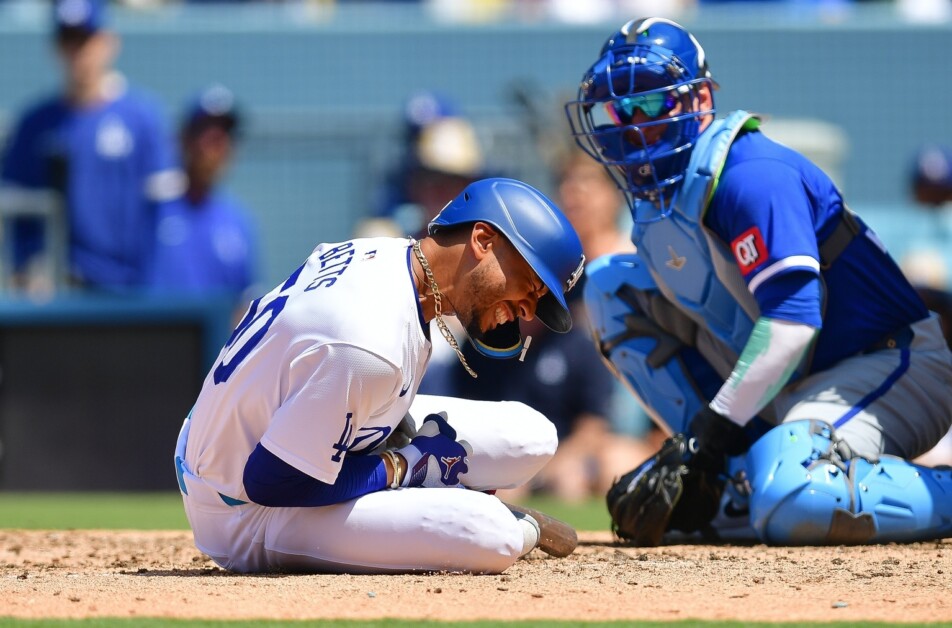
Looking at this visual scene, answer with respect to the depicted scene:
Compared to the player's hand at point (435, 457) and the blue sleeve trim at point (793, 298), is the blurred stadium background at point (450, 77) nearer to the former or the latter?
the blue sleeve trim at point (793, 298)

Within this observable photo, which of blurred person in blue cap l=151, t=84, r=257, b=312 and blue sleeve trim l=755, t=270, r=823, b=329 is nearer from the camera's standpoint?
blue sleeve trim l=755, t=270, r=823, b=329

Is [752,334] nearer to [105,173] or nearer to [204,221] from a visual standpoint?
[204,221]

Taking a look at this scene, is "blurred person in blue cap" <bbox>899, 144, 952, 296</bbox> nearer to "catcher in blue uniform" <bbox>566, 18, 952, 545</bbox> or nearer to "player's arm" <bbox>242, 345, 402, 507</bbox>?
"catcher in blue uniform" <bbox>566, 18, 952, 545</bbox>

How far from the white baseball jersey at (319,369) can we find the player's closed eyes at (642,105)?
139 cm

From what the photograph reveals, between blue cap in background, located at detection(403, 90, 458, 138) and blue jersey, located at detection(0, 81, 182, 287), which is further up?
blue cap in background, located at detection(403, 90, 458, 138)

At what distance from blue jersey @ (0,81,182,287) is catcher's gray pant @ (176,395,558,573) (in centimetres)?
618

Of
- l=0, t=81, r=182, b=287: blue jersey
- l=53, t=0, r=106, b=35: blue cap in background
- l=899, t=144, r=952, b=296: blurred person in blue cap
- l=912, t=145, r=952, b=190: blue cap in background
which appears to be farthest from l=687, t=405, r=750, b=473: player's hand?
l=53, t=0, r=106, b=35: blue cap in background

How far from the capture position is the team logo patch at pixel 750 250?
17.2 ft

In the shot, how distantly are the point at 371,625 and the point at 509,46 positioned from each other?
10.1 meters

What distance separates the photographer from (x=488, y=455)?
4863 mm

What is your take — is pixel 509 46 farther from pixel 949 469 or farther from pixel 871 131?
pixel 949 469

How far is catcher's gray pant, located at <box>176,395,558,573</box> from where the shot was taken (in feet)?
14.6

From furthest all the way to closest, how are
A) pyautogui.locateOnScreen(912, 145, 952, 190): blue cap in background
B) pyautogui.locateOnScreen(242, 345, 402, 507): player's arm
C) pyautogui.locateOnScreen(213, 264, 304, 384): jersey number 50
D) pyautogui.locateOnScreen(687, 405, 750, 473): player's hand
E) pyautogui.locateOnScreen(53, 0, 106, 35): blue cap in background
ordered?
1. pyautogui.locateOnScreen(912, 145, 952, 190): blue cap in background
2. pyautogui.locateOnScreen(53, 0, 106, 35): blue cap in background
3. pyautogui.locateOnScreen(687, 405, 750, 473): player's hand
4. pyautogui.locateOnScreen(213, 264, 304, 384): jersey number 50
5. pyautogui.locateOnScreen(242, 345, 402, 507): player's arm

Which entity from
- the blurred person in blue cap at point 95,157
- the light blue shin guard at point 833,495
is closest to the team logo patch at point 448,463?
the light blue shin guard at point 833,495
